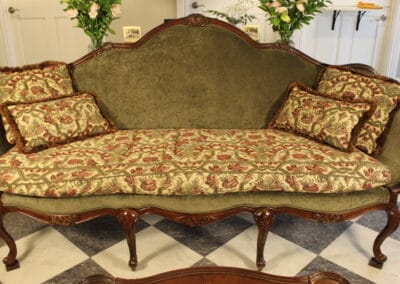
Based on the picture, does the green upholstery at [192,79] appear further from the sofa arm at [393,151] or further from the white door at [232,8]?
the white door at [232,8]

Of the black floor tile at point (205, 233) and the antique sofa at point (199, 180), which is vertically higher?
Result: the antique sofa at point (199, 180)

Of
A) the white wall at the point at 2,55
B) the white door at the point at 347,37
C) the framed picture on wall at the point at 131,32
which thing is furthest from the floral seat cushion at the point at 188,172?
the white wall at the point at 2,55

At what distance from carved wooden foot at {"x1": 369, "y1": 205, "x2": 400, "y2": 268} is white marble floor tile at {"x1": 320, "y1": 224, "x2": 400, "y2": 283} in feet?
0.10

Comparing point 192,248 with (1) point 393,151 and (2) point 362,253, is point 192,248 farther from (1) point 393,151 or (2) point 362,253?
(1) point 393,151

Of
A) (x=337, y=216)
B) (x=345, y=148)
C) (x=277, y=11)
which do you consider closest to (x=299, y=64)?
(x=277, y=11)

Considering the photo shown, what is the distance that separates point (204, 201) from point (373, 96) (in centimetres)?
96

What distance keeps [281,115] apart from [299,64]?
0.35 m

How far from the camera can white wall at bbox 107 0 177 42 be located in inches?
149

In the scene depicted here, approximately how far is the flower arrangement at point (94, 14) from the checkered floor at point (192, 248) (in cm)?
109

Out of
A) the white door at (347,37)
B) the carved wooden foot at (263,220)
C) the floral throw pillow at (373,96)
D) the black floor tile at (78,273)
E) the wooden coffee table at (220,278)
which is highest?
the white door at (347,37)

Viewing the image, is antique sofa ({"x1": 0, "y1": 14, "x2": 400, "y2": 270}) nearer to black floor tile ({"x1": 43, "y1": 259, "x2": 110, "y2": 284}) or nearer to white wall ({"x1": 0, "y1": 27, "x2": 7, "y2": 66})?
black floor tile ({"x1": 43, "y1": 259, "x2": 110, "y2": 284})

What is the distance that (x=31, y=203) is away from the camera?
5.17 ft

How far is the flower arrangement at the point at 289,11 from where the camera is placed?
6.80 feet

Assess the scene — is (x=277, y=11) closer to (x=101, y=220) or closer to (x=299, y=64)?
(x=299, y=64)
